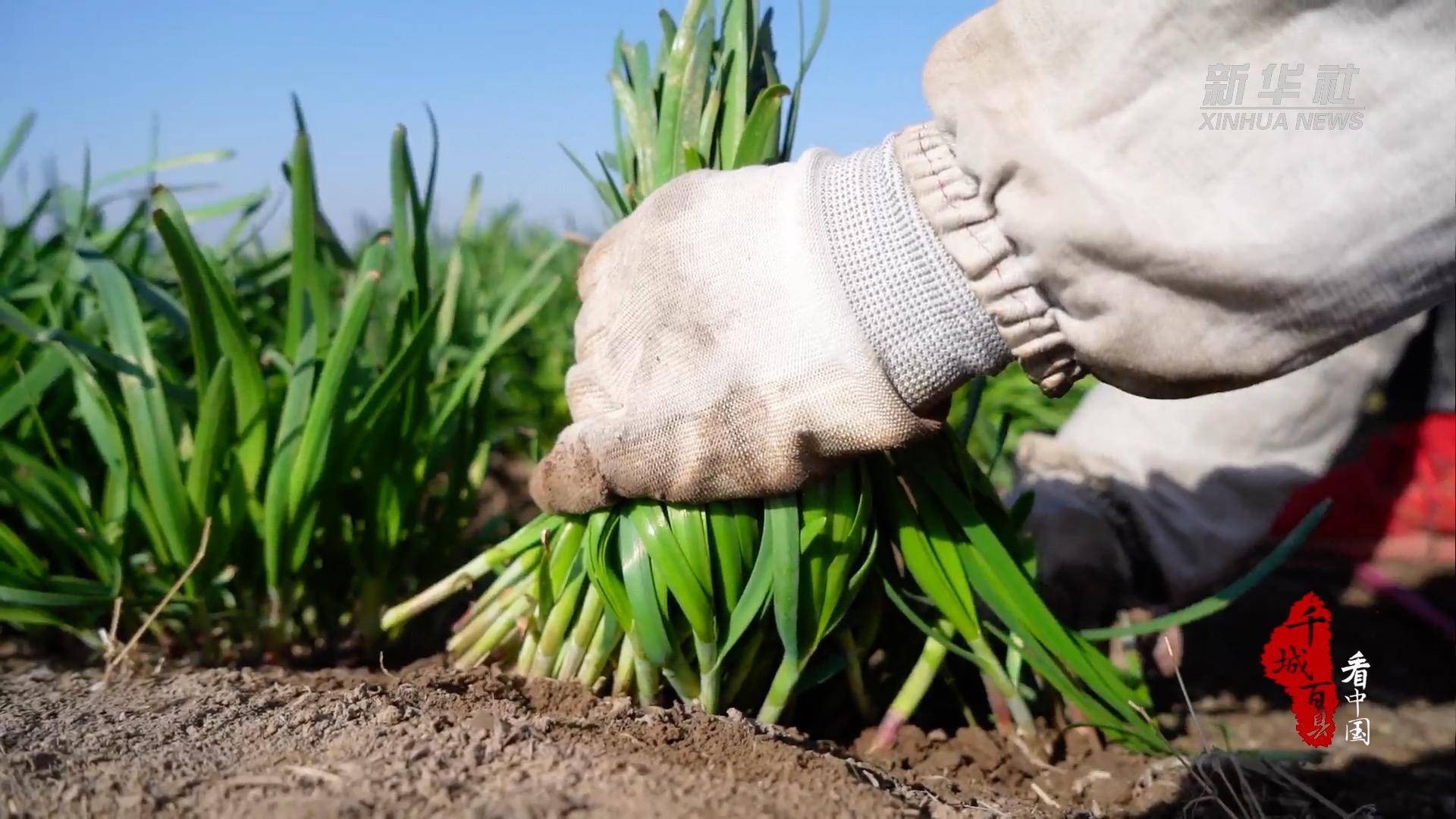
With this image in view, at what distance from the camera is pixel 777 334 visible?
1.00 meters

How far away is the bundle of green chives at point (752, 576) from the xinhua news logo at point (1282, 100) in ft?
1.37

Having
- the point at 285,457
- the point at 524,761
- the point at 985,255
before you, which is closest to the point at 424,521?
the point at 285,457

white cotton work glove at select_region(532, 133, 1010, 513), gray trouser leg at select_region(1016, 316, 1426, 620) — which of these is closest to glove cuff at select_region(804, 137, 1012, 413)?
white cotton work glove at select_region(532, 133, 1010, 513)

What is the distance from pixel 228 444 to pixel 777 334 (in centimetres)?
67

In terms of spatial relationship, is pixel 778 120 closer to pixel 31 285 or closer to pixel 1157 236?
pixel 1157 236

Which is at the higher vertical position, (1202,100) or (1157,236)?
(1202,100)

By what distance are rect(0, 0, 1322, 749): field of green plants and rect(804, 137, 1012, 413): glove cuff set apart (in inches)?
5.0

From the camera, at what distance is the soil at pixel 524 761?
734 mm

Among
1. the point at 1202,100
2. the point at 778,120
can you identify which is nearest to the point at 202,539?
the point at 778,120

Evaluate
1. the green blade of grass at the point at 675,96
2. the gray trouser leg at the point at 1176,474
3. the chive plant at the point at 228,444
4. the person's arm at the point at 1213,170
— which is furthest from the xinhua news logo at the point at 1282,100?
the chive plant at the point at 228,444

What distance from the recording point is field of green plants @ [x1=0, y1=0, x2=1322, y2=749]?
1.07m

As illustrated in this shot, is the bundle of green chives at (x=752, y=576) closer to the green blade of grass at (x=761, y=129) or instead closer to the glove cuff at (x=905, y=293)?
the green blade of grass at (x=761, y=129)

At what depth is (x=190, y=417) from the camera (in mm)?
1333

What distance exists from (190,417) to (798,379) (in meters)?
0.81
